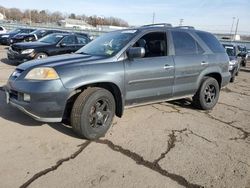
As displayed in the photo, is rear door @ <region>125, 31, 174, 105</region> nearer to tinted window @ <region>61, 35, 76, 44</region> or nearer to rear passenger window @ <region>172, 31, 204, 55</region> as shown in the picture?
rear passenger window @ <region>172, 31, 204, 55</region>

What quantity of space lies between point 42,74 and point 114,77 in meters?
1.13

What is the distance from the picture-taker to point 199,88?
20.8ft

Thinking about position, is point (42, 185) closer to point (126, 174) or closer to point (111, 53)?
point (126, 174)

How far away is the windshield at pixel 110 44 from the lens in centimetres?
507

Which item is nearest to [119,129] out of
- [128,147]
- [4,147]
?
[128,147]

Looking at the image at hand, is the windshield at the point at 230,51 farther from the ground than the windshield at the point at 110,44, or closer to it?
closer to it

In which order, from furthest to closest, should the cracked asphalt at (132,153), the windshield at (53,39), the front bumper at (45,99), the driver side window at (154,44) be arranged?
1. the windshield at (53,39)
2. the driver side window at (154,44)
3. the front bumper at (45,99)
4. the cracked asphalt at (132,153)

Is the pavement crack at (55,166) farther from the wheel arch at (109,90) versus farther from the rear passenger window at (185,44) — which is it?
the rear passenger window at (185,44)

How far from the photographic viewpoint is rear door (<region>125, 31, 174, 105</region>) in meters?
4.98

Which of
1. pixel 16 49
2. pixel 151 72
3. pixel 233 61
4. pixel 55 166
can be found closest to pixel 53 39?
pixel 16 49

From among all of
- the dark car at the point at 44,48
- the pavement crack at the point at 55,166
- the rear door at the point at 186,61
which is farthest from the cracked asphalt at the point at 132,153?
the dark car at the point at 44,48

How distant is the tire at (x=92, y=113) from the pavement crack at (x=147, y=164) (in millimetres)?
218

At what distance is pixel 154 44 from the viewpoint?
5535 mm

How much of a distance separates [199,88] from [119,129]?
2.27 meters
